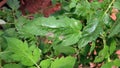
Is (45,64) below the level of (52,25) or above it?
below

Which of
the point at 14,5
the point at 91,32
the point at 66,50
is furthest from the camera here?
the point at 14,5

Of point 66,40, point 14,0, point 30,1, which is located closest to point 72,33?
point 66,40

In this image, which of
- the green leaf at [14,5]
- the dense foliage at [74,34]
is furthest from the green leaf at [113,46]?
the green leaf at [14,5]

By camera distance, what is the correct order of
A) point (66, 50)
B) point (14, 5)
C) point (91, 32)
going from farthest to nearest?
1. point (14, 5)
2. point (66, 50)
3. point (91, 32)

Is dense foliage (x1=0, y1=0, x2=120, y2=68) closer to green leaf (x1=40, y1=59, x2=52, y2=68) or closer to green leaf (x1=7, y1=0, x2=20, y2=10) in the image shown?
green leaf (x1=40, y1=59, x2=52, y2=68)

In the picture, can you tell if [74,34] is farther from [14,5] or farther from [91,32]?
[14,5]

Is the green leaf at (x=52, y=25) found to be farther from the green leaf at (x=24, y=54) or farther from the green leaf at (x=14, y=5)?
the green leaf at (x=14, y=5)

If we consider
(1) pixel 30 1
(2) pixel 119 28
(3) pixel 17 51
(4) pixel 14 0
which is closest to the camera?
(2) pixel 119 28

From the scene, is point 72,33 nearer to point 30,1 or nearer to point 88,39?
point 88,39

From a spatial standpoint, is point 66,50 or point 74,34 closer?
point 74,34

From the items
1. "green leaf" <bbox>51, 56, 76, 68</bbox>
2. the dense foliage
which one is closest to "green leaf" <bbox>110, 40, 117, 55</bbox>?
the dense foliage

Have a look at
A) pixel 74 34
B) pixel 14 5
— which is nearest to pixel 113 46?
pixel 74 34
